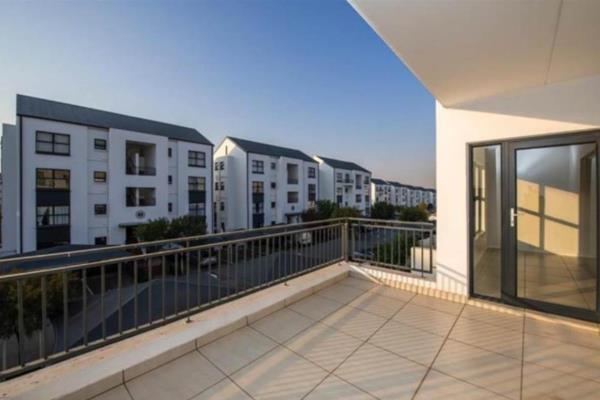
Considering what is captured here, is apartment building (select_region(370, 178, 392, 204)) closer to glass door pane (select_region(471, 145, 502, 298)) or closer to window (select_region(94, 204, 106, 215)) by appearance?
window (select_region(94, 204, 106, 215))

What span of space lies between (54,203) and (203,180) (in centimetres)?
820

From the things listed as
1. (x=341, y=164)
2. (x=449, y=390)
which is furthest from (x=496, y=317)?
(x=341, y=164)

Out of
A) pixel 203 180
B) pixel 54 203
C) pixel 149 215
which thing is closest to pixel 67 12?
pixel 54 203

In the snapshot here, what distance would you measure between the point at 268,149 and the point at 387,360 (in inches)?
989

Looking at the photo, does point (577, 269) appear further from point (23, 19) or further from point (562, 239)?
point (23, 19)

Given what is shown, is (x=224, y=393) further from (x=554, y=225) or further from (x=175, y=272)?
(x=554, y=225)

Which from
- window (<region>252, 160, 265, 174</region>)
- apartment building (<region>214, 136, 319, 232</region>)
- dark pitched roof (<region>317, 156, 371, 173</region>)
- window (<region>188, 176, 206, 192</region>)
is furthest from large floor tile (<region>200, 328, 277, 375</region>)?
dark pitched roof (<region>317, 156, 371, 173</region>)

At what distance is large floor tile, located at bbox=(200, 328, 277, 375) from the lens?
6.48 ft

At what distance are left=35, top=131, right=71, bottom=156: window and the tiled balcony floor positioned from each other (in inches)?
621

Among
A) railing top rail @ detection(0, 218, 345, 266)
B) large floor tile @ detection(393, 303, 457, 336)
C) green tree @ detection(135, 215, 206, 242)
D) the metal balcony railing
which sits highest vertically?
railing top rail @ detection(0, 218, 345, 266)

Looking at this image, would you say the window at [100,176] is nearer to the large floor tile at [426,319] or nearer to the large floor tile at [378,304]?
the large floor tile at [378,304]

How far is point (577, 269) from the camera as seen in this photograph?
2973 mm

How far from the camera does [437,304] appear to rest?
308cm

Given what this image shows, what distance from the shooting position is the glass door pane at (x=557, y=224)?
8.74 feet
